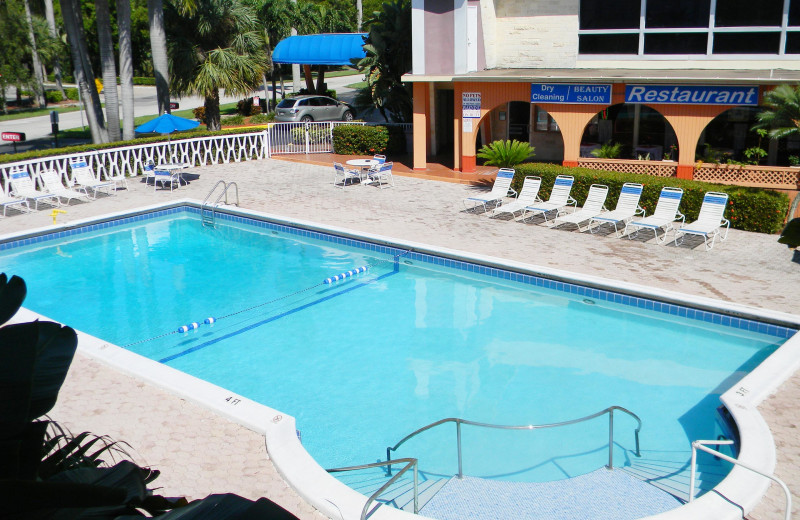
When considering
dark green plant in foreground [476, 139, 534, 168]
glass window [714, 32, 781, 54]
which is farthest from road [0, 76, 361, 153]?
glass window [714, 32, 781, 54]

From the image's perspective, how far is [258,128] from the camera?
25.9 meters

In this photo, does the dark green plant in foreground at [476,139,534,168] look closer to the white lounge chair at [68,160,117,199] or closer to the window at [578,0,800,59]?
the window at [578,0,800,59]

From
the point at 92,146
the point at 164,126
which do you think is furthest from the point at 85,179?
the point at 164,126

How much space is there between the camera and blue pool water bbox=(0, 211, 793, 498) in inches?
336

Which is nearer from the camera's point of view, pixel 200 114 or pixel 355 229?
pixel 355 229

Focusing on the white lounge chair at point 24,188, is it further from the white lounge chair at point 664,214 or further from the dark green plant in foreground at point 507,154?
the white lounge chair at point 664,214

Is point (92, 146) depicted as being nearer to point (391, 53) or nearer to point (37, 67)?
point (391, 53)

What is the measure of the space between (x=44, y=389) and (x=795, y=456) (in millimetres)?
6984

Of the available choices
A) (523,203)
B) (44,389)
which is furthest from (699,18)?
(44,389)

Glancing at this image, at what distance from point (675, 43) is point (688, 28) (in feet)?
1.59

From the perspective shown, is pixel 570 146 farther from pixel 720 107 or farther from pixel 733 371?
pixel 733 371

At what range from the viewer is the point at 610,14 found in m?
20.2

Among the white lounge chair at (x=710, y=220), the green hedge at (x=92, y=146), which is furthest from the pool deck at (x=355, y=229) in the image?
the green hedge at (x=92, y=146)

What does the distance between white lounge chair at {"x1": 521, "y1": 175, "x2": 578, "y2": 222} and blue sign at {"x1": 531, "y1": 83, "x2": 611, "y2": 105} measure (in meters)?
2.51
